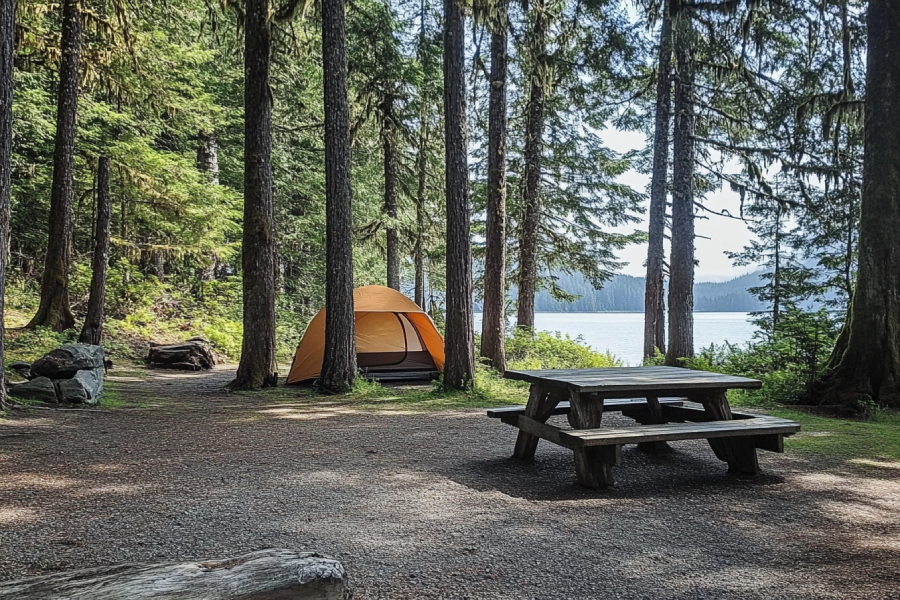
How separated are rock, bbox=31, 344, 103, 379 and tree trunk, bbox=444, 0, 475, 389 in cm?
529

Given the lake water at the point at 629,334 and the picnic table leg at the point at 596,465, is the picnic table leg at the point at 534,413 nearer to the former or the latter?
the picnic table leg at the point at 596,465

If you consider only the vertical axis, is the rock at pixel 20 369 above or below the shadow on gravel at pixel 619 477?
above

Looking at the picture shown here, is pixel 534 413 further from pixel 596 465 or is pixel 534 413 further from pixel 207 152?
pixel 207 152

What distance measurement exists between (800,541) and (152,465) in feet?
15.1

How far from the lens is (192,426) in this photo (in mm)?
6977

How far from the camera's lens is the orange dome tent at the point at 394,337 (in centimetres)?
1256

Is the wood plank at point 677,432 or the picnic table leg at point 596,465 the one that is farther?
the picnic table leg at point 596,465

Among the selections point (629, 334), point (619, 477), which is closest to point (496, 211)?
point (619, 477)

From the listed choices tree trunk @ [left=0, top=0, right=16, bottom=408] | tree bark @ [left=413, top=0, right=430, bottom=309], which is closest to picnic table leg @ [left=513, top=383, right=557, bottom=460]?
tree trunk @ [left=0, top=0, right=16, bottom=408]

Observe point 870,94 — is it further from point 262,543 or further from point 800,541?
point 262,543

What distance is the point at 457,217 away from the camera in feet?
33.9

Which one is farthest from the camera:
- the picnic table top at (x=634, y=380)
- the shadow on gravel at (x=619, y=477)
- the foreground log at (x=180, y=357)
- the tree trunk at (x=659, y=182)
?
the tree trunk at (x=659, y=182)

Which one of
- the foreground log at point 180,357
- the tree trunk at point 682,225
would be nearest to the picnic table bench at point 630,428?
the tree trunk at point 682,225

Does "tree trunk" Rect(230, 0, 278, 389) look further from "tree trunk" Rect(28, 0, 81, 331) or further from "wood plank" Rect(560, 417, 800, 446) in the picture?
"wood plank" Rect(560, 417, 800, 446)
